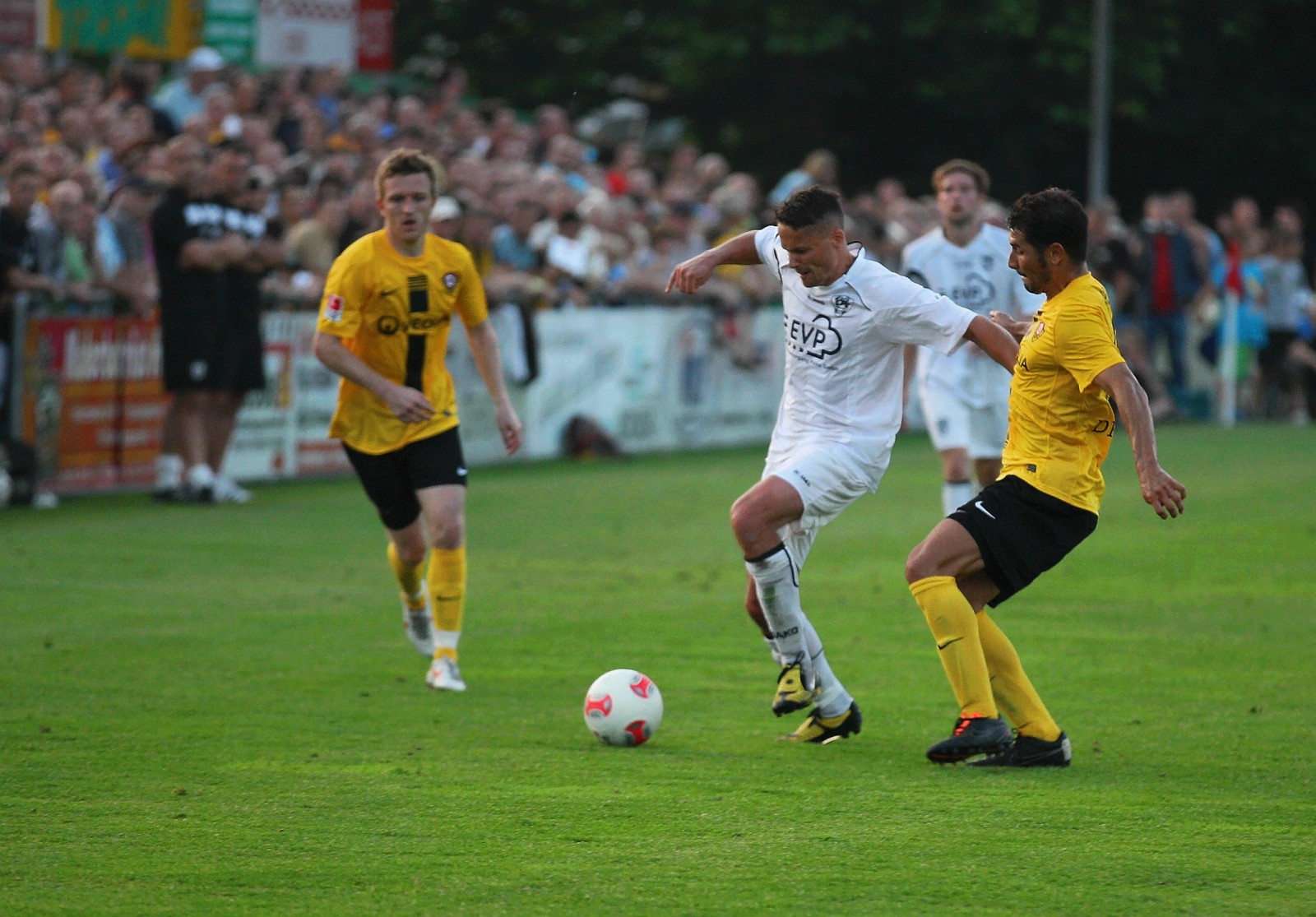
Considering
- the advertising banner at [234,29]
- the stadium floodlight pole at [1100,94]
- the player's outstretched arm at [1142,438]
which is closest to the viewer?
the player's outstretched arm at [1142,438]

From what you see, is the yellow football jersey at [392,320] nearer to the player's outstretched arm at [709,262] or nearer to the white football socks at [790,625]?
the player's outstretched arm at [709,262]

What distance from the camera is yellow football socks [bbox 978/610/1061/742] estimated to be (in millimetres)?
7098

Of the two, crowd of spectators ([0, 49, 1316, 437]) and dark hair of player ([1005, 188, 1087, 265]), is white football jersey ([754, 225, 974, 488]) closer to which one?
dark hair of player ([1005, 188, 1087, 265])

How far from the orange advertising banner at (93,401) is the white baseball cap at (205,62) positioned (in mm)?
5050

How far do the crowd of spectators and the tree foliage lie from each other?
9.16 ft

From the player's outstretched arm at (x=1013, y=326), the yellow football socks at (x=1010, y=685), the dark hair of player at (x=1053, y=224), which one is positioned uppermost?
the dark hair of player at (x=1053, y=224)

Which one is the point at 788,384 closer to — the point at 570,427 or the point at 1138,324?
the point at 570,427

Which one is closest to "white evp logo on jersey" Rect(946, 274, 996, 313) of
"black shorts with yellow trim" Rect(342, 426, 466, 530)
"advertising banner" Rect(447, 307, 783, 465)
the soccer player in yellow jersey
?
"black shorts with yellow trim" Rect(342, 426, 466, 530)

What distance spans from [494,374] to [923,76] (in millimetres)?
24143

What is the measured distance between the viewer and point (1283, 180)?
33.9m

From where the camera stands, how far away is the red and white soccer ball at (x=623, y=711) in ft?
→ 24.2

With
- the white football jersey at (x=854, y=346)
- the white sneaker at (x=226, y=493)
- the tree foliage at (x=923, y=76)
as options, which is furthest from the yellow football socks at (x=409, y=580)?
the tree foliage at (x=923, y=76)

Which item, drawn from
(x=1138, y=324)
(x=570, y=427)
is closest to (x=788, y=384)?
(x=570, y=427)

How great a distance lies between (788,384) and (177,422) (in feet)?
28.8
